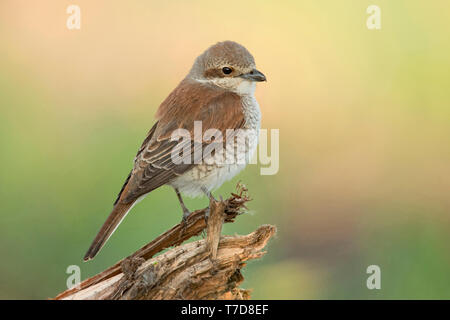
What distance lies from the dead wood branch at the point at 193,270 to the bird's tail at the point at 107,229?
15 centimetres

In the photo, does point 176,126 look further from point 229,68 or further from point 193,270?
point 193,270

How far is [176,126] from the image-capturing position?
159 inches

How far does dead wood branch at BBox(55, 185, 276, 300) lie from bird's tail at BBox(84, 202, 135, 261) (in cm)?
15

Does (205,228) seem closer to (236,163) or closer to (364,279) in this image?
(236,163)

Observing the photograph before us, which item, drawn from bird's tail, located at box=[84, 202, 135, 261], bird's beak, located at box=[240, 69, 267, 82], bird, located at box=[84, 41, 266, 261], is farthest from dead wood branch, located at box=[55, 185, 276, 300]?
bird's beak, located at box=[240, 69, 267, 82]

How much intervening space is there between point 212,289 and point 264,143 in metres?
1.59

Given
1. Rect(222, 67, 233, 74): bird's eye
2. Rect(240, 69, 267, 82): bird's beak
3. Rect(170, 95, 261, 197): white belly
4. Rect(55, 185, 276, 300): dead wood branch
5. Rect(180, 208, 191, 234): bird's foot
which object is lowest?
Rect(55, 185, 276, 300): dead wood branch

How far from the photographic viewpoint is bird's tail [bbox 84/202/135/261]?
349cm

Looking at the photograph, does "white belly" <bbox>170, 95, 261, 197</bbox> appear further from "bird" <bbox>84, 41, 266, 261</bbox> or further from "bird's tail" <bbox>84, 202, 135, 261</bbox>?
"bird's tail" <bbox>84, 202, 135, 261</bbox>

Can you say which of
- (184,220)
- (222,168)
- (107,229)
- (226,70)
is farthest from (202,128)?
(107,229)

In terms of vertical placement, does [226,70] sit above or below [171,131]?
above

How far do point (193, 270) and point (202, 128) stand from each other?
112cm

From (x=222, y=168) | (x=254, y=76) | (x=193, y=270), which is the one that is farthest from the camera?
(x=254, y=76)

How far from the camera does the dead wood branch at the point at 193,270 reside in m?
3.24
